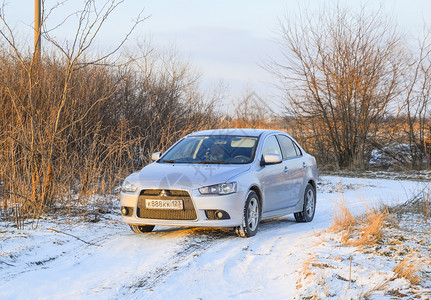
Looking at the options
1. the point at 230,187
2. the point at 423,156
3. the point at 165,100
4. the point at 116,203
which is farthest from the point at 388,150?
the point at 230,187

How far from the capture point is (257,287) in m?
5.51

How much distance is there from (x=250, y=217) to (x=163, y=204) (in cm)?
128

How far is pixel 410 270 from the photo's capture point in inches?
213

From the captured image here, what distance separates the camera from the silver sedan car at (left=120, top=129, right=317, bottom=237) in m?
7.66

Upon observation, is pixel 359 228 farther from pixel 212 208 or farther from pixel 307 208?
pixel 307 208

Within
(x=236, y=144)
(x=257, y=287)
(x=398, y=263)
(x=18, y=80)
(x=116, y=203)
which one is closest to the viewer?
(x=257, y=287)

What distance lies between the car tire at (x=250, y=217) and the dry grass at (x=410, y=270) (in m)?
2.55

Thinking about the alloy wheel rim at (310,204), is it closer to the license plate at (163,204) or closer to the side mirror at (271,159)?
the side mirror at (271,159)

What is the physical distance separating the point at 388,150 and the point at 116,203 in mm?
17508

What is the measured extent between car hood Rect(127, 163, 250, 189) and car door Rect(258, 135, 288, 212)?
0.46m

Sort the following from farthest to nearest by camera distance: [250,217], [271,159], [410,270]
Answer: [271,159] → [250,217] → [410,270]

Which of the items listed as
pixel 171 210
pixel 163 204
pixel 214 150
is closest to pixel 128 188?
pixel 163 204

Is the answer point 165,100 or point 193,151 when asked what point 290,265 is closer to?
point 193,151

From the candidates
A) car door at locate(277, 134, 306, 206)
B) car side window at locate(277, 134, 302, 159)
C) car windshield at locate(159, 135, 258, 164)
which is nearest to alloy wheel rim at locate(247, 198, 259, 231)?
car windshield at locate(159, 135, 258, 164)
